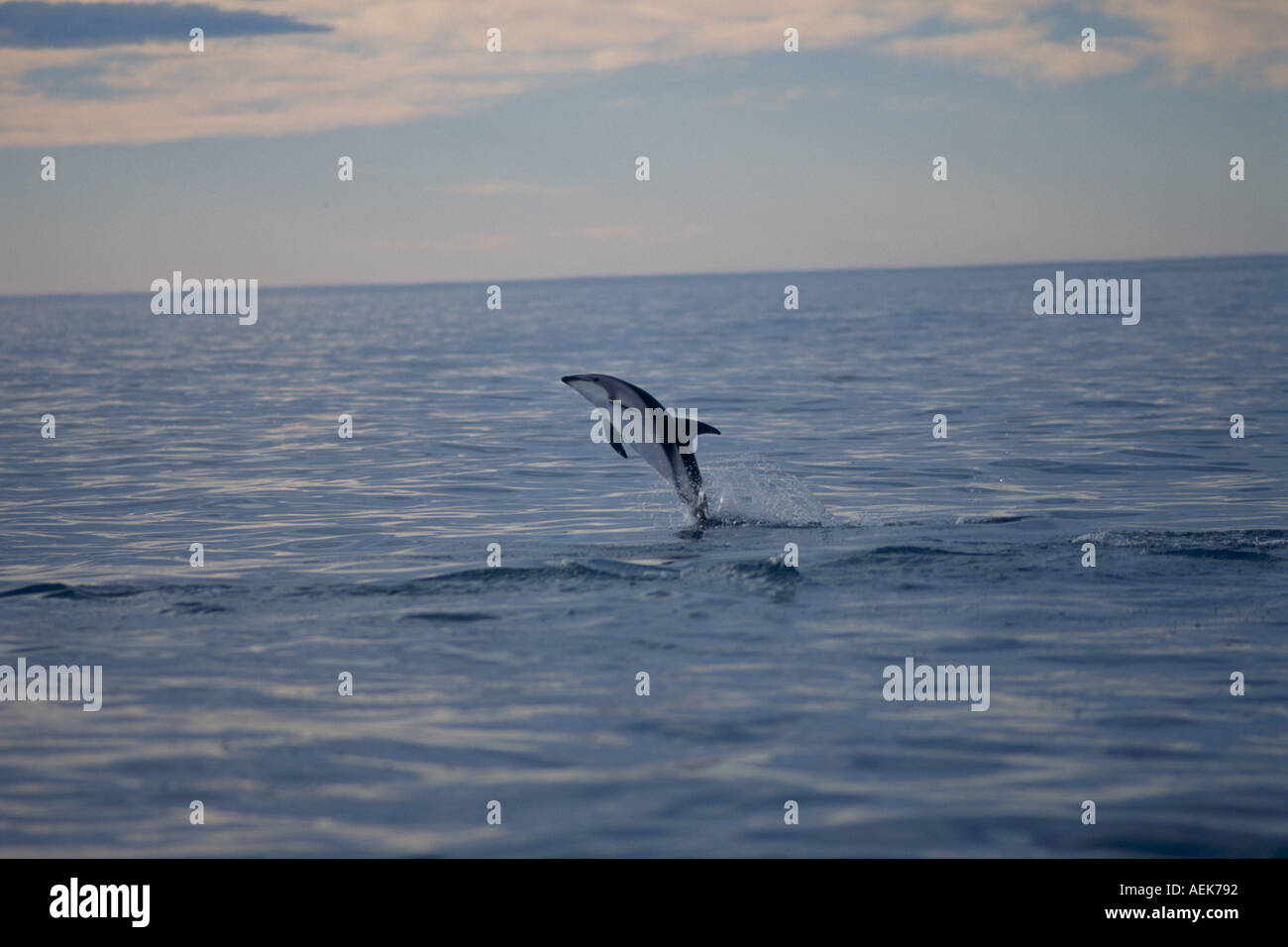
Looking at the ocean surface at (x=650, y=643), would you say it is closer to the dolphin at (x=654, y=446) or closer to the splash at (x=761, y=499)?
the splash at (x=761, y=499)

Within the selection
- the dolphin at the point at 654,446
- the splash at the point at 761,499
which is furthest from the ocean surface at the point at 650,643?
the dolphin at the point at 654,446

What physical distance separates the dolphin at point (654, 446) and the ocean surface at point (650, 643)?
579 mm

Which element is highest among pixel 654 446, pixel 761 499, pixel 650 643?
pixel 654 446

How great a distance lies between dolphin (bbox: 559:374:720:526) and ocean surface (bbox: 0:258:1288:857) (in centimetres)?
58

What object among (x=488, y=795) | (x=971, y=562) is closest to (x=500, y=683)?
(x=488, y=795)

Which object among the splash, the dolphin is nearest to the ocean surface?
the splash

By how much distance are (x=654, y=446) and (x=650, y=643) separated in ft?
18.8

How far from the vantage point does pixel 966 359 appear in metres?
48.3

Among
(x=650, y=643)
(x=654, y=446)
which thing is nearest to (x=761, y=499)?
(x=654, y=446)

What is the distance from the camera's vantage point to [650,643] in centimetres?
1155

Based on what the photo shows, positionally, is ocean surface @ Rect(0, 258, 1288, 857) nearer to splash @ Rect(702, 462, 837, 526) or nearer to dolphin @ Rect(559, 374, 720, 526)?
splash @ Rect(702, 462, 837, 526)

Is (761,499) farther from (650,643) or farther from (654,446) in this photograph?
(650,643)

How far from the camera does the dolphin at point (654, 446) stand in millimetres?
16500

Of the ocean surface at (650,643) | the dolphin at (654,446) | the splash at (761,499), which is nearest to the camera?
the ocean surface at (650,643)
